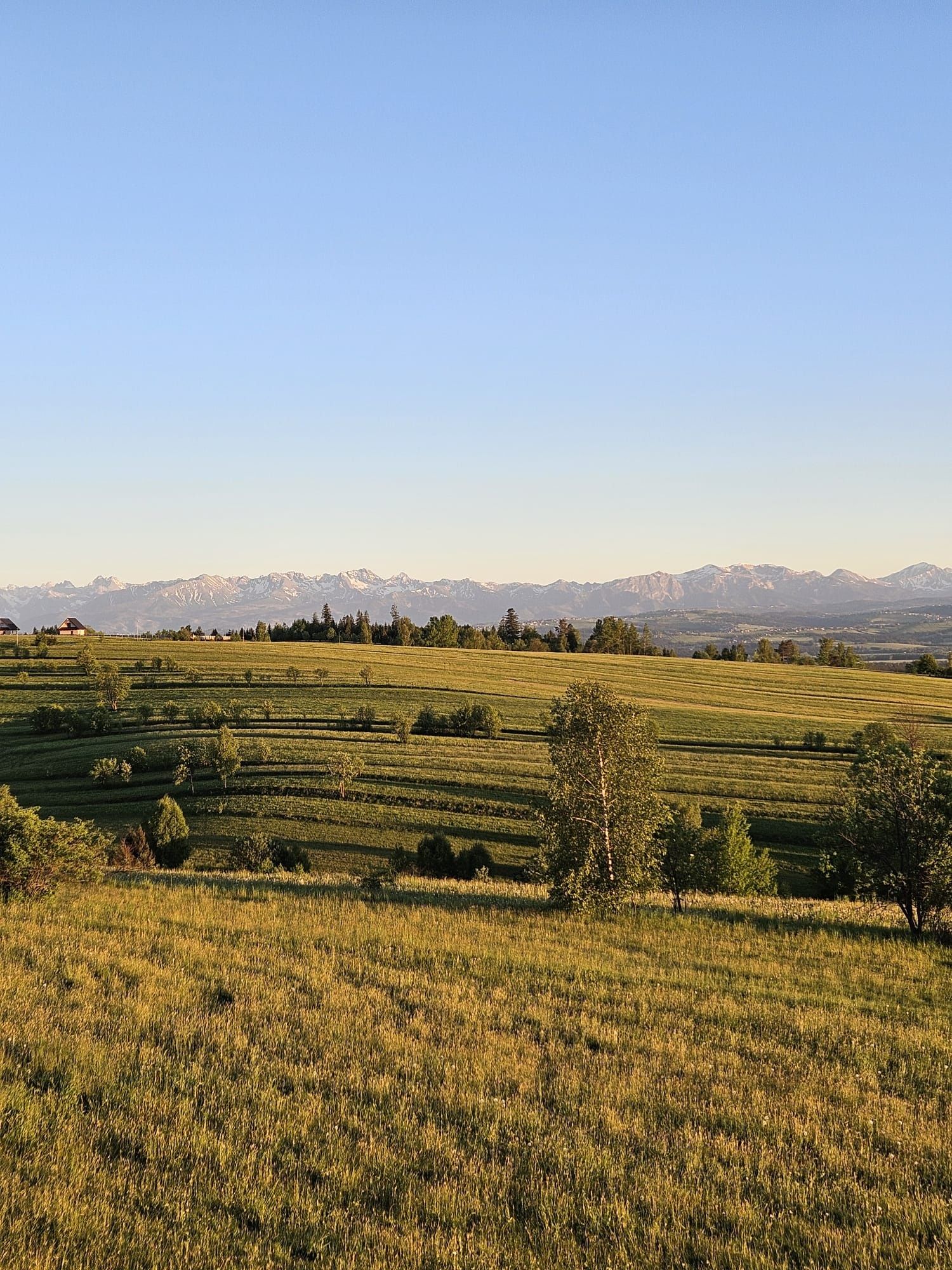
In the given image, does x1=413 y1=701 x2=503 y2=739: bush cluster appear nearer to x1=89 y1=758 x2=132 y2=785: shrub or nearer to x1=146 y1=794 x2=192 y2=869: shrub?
x1=89 y1=758 x2=132 y2=785: shrub

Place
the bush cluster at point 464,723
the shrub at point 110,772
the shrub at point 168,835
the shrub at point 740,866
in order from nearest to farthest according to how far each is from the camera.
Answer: the shrub at point 740,866, the shrub at point 168,835, the shrub at point 110,772, the bush cluster at point 464,723

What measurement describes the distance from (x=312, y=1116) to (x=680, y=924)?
51.4 feet

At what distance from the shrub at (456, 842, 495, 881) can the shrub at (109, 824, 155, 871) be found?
1887 centimetres

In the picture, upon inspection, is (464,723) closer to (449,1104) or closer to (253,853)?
(253,853)

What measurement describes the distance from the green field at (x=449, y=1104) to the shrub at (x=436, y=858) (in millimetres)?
31944

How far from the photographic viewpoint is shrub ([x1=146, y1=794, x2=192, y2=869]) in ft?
169

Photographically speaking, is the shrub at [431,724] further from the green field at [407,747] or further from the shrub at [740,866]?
the shrub at [740,866]

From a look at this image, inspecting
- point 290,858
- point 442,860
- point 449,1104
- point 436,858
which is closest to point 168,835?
point 290,858

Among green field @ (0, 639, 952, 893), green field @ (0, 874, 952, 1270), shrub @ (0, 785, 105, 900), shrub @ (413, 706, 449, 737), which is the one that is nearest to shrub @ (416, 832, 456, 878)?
green field @ (0, 639, 952, 893)

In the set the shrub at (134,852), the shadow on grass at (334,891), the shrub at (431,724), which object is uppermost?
the shadow on grass at (334,891)

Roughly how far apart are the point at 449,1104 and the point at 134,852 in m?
45.5

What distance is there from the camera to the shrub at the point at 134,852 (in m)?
42.6

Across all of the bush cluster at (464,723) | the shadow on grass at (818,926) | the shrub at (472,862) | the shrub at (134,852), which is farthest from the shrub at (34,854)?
the bush cluster at (464,723)

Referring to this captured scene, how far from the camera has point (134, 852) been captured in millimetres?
48969
